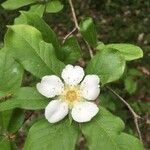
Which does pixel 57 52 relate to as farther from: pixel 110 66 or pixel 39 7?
pixel 39 7

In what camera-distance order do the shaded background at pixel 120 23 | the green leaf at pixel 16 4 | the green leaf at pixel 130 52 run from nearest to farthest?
1. the green leaf at pixel 130 52
2. the green leaf at pixel 16 4
3. the shaded background at pixel 120 23

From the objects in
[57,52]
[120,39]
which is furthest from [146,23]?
[57,52]

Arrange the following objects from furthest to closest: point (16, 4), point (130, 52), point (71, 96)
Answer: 1. point (16, 4)
2. point (130, 52)
3. point (71, 96)

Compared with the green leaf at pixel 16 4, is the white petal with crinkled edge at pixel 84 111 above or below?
above

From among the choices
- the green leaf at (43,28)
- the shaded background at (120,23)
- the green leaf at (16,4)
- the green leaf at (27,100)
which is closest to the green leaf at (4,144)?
the green leaf at (27,100)

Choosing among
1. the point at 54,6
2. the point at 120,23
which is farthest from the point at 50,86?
the point at 120,23

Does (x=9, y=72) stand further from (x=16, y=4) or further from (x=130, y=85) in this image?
(x=130, y=85)

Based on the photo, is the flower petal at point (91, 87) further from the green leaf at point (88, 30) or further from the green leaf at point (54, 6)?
the green leaf at point (54, 6)
